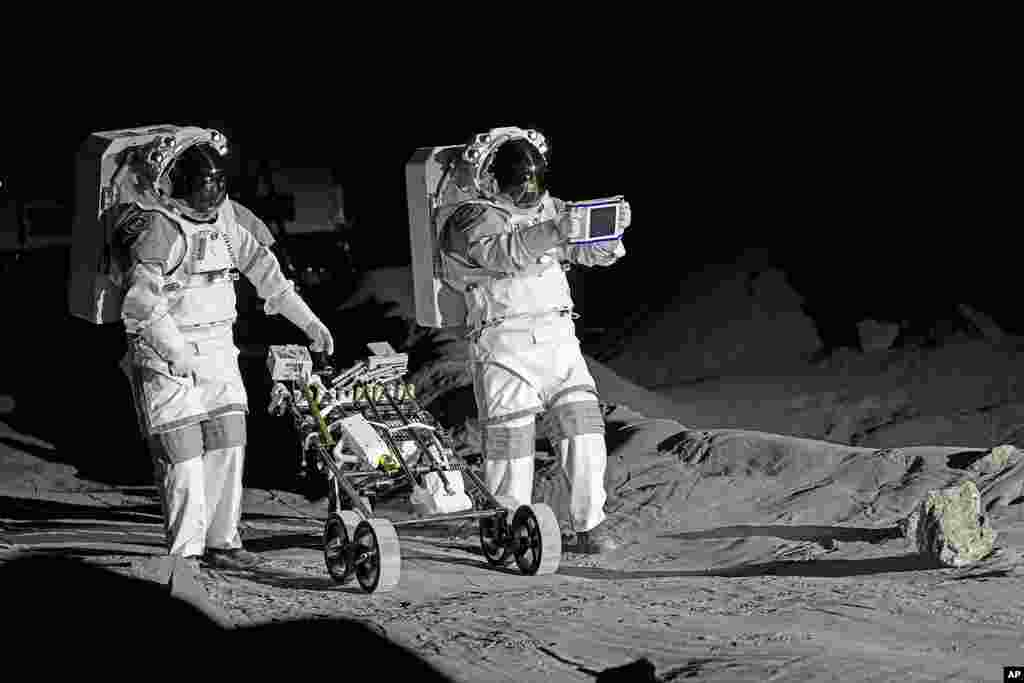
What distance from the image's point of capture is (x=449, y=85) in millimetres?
18391

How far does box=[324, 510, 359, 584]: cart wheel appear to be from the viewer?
6.08 meters

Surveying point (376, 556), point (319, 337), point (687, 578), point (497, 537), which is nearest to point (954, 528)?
point (687, 578)

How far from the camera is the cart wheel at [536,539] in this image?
20.5 feet

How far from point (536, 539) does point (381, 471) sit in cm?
70

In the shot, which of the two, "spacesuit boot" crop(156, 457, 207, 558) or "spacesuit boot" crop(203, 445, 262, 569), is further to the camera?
"spacesuit boot" crop(203, 445, 262, 569)

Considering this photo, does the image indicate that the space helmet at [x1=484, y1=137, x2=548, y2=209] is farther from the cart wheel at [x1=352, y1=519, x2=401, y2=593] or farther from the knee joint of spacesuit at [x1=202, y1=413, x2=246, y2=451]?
the cart wheel at [x1=352, y1=519, x2=401, y2=593]

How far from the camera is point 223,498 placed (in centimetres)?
682

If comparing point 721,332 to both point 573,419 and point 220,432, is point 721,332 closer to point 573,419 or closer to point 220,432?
point 573,419

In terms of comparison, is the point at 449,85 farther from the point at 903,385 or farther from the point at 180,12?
the point at 903,385

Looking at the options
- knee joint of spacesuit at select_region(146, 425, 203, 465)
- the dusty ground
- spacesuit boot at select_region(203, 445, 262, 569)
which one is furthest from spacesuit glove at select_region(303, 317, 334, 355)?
the dusty ground

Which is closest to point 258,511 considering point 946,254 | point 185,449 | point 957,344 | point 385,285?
point 185,449

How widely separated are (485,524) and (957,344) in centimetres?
620

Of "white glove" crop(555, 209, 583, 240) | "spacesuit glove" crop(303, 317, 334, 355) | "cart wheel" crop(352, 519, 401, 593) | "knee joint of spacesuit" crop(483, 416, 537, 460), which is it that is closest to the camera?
"cart wheel" crop(352, 519, 401, 593)

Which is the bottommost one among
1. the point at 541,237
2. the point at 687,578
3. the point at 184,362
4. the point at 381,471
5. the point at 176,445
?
the point at 687,578
